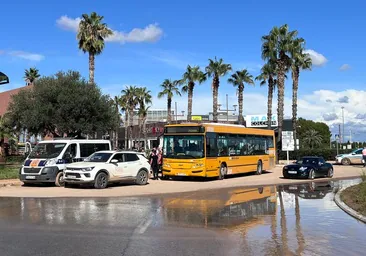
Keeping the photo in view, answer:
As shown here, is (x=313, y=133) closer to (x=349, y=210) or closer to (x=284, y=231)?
(x=349, y=210)

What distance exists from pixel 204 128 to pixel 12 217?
13001 millimetres

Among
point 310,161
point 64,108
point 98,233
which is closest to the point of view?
point 98,233

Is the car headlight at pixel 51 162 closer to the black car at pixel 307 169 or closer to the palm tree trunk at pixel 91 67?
the black car at pixel 307 169

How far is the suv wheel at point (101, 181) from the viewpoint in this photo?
62.1ft

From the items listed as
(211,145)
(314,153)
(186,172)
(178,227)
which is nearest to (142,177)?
(186,172)

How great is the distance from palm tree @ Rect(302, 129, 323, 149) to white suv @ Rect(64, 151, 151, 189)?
288 feet

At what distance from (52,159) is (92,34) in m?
23.1

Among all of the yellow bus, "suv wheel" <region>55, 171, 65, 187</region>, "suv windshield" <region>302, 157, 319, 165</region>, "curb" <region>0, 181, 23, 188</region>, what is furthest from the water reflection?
"curb" <region>0, 181, 23, 188</region>

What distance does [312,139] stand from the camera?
343 feet

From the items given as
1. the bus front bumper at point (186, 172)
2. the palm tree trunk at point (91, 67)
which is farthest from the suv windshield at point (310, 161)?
the palm tree trunk at point (91, 67)

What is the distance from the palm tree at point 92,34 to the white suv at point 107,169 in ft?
69.1

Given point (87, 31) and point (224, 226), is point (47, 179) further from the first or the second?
point (87, 31)

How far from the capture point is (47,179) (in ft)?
65.3

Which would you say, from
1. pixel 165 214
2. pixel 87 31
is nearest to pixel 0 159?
pixel 87 31
